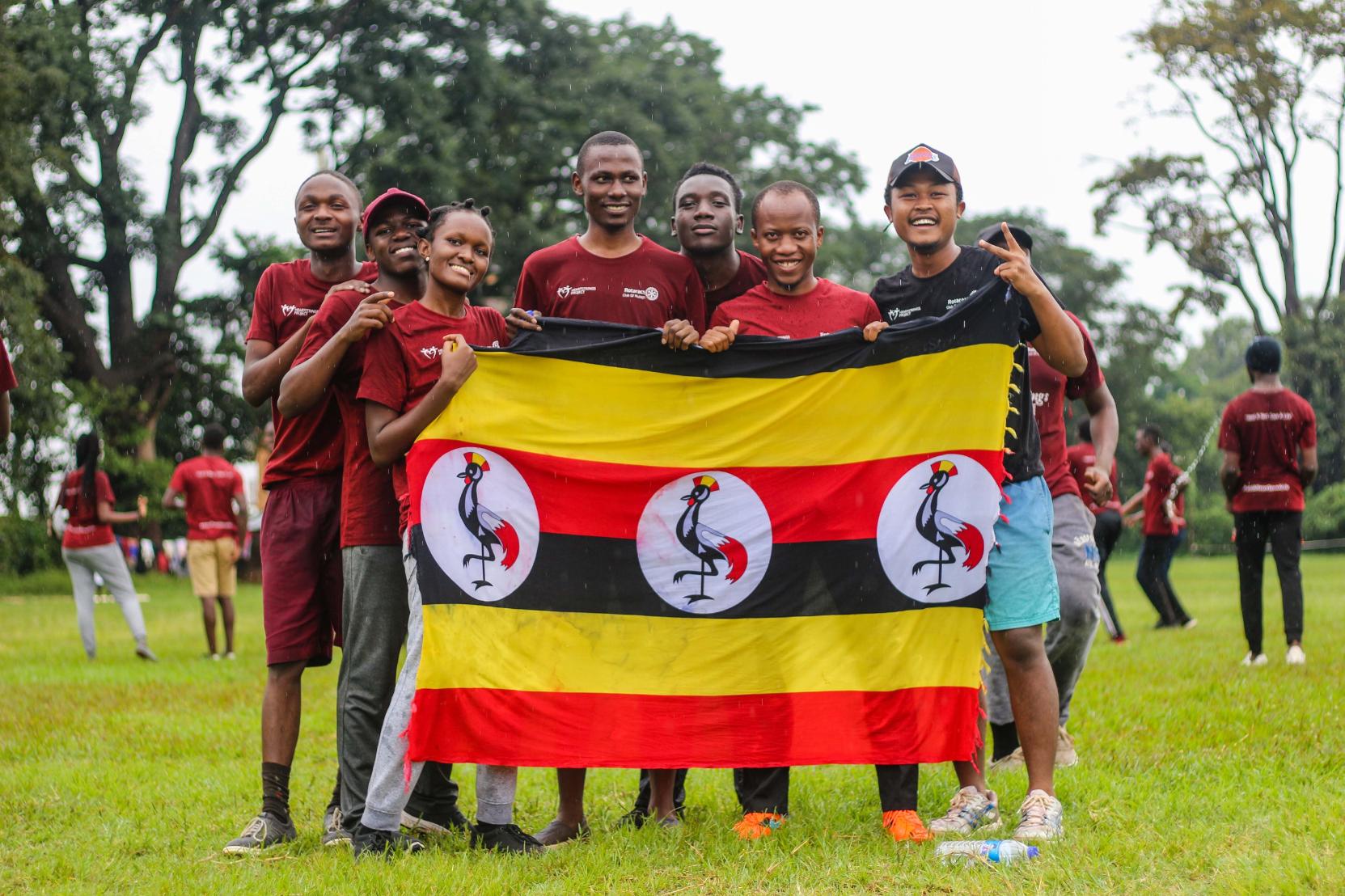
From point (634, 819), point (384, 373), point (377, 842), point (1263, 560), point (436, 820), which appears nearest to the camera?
point (377, 842)

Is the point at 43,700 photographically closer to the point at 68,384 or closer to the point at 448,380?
the point at 448,380

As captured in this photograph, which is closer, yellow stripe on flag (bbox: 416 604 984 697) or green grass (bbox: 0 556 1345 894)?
green grass (bbox: 0 556 1345 894)

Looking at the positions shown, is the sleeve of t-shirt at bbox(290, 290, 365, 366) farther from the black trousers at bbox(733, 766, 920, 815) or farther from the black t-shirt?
the black trousers at bbox(733, 766, 920, 815)

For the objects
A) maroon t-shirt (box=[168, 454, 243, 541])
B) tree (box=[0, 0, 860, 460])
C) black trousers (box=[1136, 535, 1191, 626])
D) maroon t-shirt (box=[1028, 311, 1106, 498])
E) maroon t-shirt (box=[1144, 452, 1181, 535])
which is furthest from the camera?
tree (box=[0, 0, 860, 460])

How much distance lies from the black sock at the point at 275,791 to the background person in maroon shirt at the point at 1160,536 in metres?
10.9

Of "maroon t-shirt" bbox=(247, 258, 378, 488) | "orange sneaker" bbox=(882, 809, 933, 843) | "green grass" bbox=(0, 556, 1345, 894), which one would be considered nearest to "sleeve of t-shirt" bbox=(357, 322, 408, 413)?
"maroon t-shirt" bbox=(247, 258, 378, 488)

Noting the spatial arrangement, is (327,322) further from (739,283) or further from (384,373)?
(739,283)

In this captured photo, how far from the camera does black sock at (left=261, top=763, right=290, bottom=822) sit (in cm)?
523

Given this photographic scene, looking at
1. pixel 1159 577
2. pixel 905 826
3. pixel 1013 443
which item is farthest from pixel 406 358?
pixel 1159 577

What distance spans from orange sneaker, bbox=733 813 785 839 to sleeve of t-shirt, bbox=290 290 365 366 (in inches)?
92.7

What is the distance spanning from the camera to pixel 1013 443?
5242 mm

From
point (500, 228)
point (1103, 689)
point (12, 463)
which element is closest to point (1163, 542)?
point (1103, 689)

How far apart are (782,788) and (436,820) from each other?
4.80ft

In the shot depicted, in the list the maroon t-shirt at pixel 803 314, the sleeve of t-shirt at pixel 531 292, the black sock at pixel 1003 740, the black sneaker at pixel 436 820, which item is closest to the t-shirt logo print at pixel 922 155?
the maroon t-shirt at pixel 803 314
